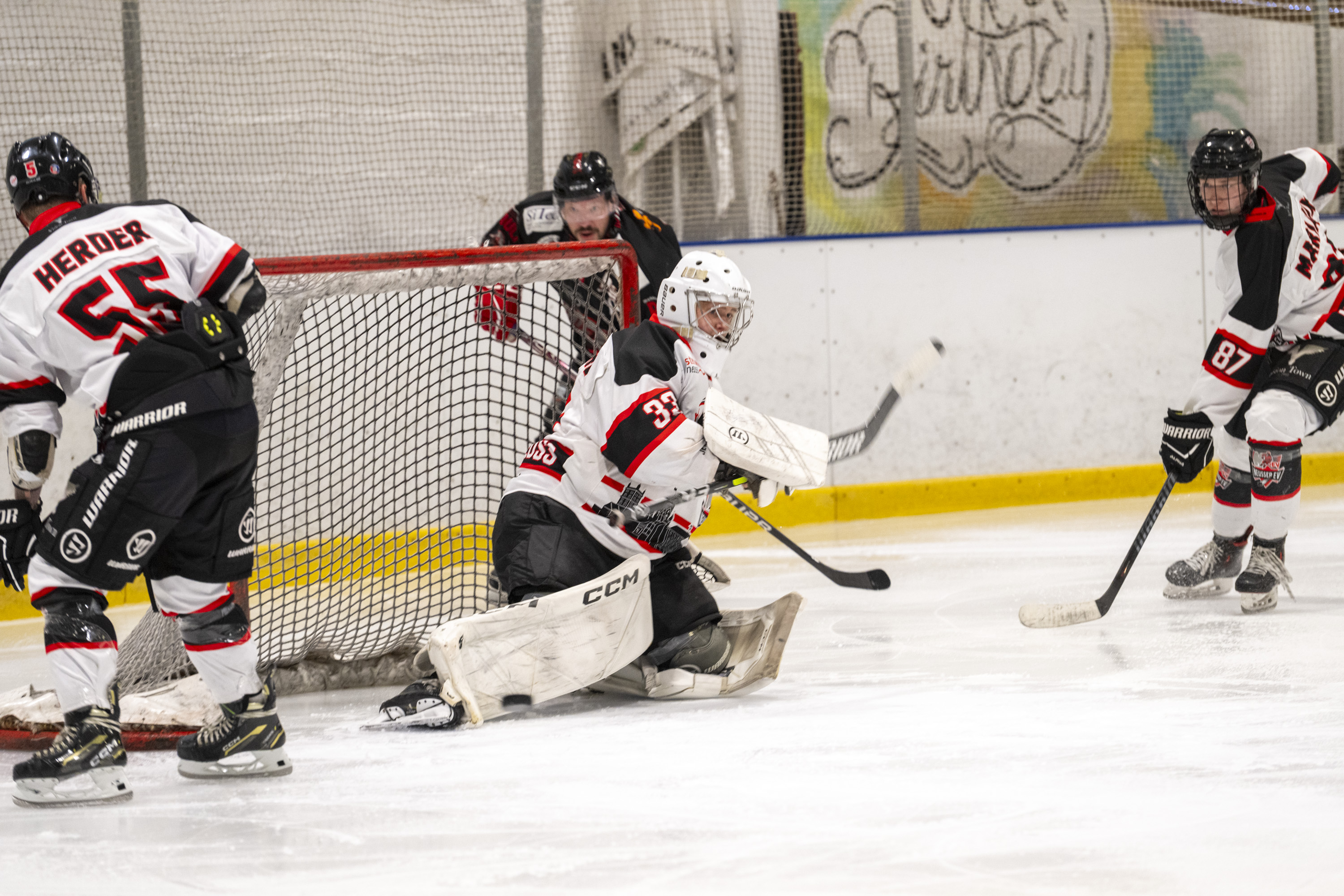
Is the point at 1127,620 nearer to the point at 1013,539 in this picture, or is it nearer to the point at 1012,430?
the point at 1013,539

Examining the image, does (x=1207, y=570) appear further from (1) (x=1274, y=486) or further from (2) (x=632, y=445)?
(2) (x=632, y=445)

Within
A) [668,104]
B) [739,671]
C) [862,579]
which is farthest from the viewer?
[668,104]

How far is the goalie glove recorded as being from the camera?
3.65 m

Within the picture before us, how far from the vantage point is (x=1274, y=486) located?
12.2ft

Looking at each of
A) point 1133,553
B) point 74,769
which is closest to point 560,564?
point 74,769

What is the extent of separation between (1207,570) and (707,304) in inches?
73.1

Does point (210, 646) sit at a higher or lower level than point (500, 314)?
lower

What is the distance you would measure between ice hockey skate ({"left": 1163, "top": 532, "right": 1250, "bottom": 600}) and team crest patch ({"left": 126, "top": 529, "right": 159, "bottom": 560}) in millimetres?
2770

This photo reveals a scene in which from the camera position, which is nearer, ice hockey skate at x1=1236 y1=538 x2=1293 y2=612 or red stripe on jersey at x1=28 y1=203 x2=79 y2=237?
red stripe on jersey at x1=28 y1=203 x2=79 y2=237

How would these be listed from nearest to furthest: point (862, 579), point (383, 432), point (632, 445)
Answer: point (632, 445) → point (862, 579) → point (383, 432)

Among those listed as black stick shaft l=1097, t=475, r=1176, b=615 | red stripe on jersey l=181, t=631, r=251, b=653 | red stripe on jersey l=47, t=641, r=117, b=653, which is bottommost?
black stick shaft l=1097, t=475, r=1176, b=615

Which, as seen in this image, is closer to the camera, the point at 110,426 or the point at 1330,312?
the point at 110,426

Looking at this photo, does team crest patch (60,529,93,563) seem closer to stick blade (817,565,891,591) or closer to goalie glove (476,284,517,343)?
goalie glove (476,284,517,343)

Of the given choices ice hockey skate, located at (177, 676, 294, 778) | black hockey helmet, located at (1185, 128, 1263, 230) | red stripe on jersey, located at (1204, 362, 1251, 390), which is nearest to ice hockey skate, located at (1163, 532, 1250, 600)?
red stripe on jersey, located at (1204, 362, 1251, 390)
